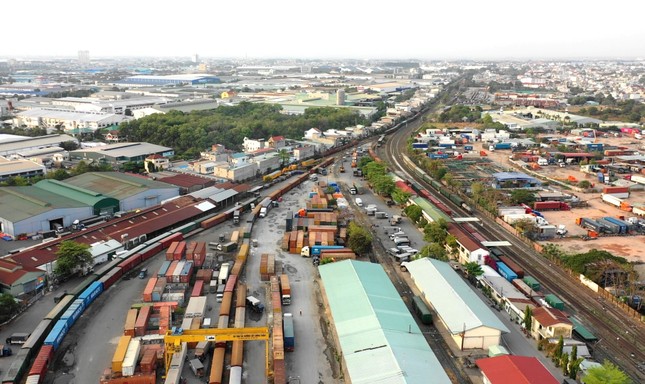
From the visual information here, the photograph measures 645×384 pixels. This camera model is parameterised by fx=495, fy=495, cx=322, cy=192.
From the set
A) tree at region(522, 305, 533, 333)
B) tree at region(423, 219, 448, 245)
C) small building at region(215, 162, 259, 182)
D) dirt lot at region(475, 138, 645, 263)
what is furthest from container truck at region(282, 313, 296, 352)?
small building at region(215, 162, 259, 182)

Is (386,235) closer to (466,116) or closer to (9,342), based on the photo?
(9,342)

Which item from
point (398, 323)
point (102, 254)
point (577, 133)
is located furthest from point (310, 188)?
point (577, 133)

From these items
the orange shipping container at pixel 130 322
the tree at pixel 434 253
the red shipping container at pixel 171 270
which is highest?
the tree at pixel 434 253

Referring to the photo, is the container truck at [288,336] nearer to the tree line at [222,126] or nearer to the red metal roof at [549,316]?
the red metal roof at [549,316]

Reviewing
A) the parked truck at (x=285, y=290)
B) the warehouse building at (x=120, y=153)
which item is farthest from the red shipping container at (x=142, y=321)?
the warehouse building at (x=120, y=153)

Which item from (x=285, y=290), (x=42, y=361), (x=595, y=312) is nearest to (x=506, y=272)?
(x=595, y=312)

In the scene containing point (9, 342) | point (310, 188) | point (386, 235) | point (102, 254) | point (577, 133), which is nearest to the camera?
point (9, 342)
